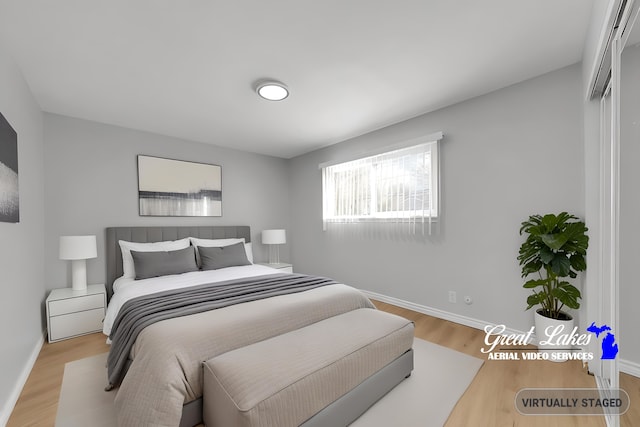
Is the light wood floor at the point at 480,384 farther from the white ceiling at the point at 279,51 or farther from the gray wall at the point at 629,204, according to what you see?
the white ceiling at the point at 279,51

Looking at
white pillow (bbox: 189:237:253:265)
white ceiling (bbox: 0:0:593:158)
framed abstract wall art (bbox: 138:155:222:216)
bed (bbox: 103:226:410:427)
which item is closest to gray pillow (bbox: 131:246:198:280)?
bed (bbox: 103:226:410:427)

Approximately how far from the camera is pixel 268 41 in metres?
1.90

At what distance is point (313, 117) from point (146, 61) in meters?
1.75

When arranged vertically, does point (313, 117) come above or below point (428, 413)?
above

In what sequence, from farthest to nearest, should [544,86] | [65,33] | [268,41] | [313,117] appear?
1. [313,117]
2. [544,86]
3. [268,41]
4. [65,33]

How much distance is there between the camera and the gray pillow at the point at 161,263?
3.01 m

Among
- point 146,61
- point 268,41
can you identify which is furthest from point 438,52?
point 146,61

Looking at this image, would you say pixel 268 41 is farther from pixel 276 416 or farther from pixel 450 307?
pixel 450 307

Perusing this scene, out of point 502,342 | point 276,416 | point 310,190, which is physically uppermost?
point 310,190

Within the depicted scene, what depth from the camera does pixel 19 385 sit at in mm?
1865

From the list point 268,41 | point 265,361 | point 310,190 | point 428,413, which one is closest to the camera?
point 265,361

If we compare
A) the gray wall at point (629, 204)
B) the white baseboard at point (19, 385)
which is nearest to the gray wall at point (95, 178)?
the white baseboard at point (19, 385)

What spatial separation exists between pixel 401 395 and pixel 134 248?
326 centimetres

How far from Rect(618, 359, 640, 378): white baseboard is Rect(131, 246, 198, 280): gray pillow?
12.0ft
